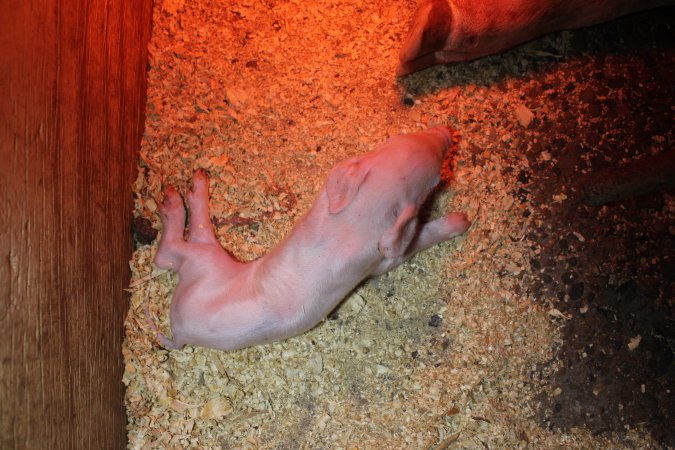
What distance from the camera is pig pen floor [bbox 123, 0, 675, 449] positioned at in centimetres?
324

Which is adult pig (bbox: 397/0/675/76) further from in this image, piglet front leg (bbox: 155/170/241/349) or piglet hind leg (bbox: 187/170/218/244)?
piglet front leg (bbox: 155/170/241/349)

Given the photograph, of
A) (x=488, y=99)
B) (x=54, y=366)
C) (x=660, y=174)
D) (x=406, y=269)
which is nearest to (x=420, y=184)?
(x=406, y=269)

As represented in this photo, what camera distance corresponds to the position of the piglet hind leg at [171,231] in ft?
10.3

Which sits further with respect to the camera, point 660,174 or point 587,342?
point 587,342

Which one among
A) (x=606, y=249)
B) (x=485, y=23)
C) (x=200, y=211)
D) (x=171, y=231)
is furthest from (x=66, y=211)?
(x=606, y=249)

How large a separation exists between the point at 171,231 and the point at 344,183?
1216 mm

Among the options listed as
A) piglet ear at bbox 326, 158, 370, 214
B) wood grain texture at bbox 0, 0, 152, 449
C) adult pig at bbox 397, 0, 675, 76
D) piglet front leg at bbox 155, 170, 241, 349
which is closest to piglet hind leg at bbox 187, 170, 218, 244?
piglet front leg at bbox 155, 170, 241, 349

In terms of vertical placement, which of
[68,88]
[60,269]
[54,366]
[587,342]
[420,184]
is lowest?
[587,342]

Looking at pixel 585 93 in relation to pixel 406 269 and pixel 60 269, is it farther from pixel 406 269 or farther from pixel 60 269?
pixel 60 269

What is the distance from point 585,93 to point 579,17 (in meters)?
0.48

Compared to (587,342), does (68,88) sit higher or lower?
higher

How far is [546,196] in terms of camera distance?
333 cm

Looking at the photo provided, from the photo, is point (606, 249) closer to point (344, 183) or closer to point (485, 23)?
point (485, 23)

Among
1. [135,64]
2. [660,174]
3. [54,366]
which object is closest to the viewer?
[54,366]
